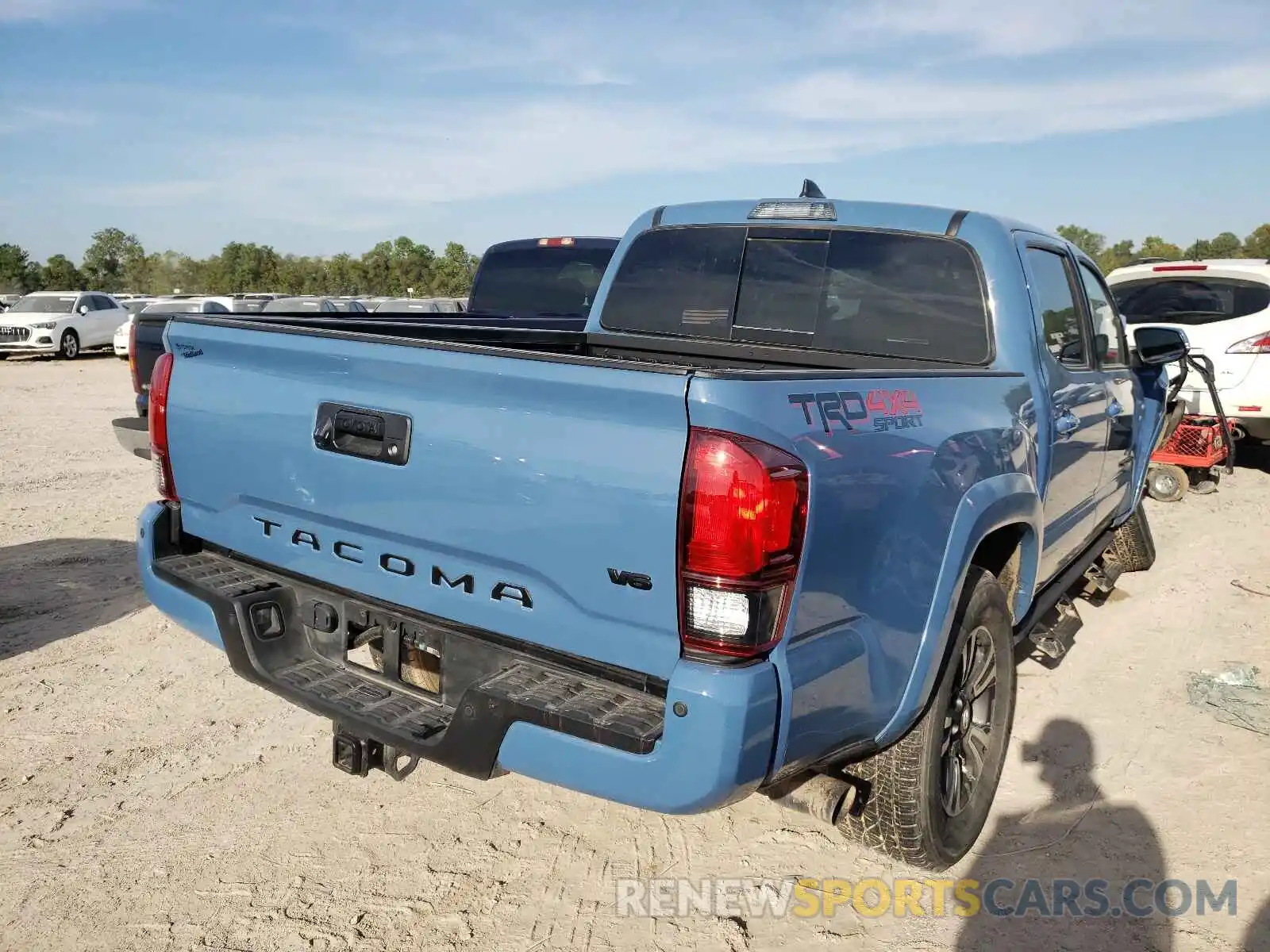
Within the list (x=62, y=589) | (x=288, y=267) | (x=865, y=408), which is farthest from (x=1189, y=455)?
(x=288, y=267)

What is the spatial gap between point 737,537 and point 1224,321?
900 centimetres

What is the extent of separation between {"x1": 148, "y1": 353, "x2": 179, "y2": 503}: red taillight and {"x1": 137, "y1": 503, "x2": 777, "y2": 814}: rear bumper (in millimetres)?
295

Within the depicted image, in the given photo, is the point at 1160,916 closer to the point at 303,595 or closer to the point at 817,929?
the point at 817,929

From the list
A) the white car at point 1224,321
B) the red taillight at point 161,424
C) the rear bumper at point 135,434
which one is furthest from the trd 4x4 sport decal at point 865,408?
the white car at point 1224,321

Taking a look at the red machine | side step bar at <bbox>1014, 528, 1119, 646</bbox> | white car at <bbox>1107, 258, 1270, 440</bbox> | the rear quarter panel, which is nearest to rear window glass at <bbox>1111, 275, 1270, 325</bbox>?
white car at <bbox>1107, 258, 1270, 440</bbox>

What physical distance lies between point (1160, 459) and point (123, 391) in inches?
637

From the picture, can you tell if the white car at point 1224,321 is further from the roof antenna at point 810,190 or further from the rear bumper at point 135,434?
the rear bumper at point 135,434

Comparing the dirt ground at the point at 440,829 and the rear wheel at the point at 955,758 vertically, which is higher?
the rear wheel at the point at 955,758

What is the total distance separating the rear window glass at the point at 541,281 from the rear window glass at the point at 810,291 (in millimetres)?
4207

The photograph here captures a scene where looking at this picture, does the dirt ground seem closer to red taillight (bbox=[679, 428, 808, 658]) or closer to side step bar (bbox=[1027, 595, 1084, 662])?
side step bar (bbox=[1027, 595, 1084, 662])

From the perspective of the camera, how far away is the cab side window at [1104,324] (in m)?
4.80

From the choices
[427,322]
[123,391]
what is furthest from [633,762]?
[123,391]

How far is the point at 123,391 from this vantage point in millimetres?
17672

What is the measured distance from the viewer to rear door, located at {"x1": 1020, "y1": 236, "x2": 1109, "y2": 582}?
394 cm
